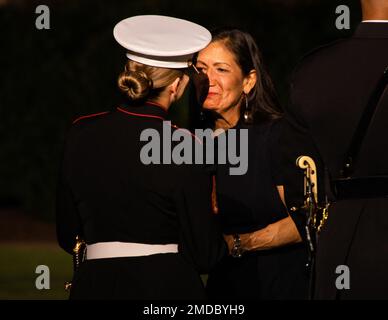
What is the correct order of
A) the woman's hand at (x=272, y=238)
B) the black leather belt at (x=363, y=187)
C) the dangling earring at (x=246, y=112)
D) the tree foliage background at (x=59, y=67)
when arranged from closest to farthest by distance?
the black leather belt at (x=363, y=187), the woman's hand at (x=272, y=238), the dangling earring at (x=246, y=112), the tree foliage background at (x=59, y=67)

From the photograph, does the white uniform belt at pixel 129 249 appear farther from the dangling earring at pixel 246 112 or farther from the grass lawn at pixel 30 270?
the grass lawn at pixel 30 270

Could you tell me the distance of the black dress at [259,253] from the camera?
6270mm

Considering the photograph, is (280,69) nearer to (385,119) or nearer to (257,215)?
(257,215)

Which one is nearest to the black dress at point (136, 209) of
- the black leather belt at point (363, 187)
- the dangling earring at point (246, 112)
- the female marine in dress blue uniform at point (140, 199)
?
the female marine in dress blue uniform at point (140, 199)

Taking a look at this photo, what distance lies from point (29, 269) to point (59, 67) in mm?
4237

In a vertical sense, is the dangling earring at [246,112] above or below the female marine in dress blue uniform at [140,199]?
above

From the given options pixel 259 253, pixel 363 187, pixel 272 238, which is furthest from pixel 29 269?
pixel 363 187

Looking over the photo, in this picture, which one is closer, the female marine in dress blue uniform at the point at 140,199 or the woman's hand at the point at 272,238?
the female marine in dress blue uniform at the point at 140,199

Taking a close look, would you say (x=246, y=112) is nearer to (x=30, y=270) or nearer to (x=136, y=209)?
(x=136, y=209)

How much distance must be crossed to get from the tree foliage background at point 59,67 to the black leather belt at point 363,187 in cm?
1216

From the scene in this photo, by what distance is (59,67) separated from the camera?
17688mm

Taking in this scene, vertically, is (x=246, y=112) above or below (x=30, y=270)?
below
